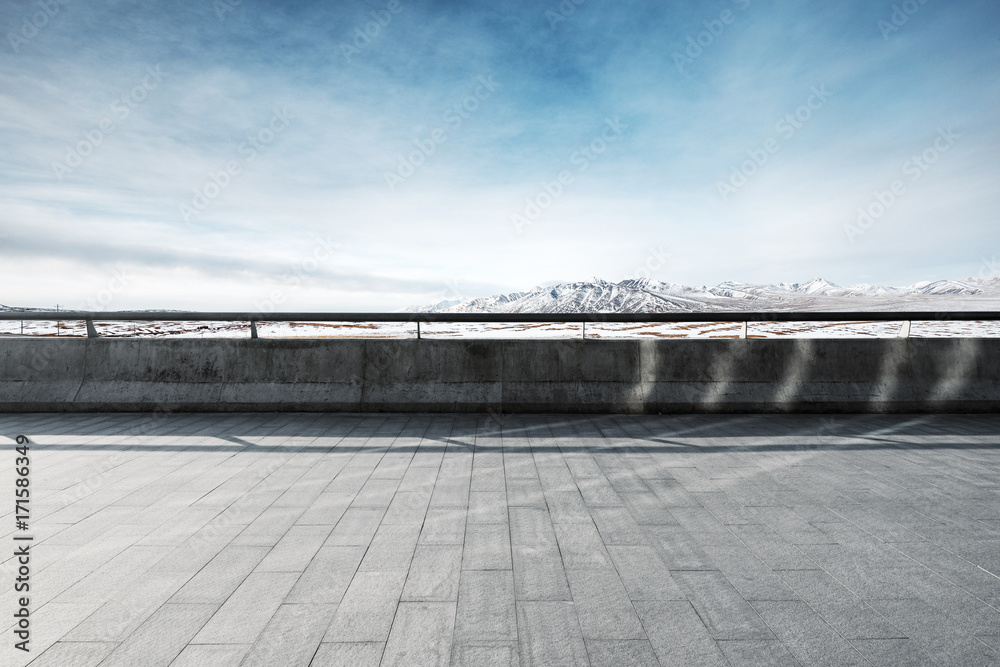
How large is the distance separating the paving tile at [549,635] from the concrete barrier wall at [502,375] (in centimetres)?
492

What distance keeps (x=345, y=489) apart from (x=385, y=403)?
3198mm

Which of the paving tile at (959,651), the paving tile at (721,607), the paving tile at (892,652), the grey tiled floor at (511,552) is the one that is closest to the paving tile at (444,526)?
the grey tiled floor at (511,552)

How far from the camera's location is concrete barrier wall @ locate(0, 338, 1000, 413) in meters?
7.57

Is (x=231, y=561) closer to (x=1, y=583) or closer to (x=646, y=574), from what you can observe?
(x=1, y=583)

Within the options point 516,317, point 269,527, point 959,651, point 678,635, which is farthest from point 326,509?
point 959,651

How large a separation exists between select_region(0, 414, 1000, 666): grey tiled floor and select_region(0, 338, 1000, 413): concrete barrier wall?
1661 mm

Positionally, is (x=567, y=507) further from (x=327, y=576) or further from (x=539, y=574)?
(x=327, y=576)

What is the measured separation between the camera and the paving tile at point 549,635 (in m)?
2.29

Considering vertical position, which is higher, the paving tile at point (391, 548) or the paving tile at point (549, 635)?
the paving tile at point (391, 548)

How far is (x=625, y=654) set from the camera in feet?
7.59

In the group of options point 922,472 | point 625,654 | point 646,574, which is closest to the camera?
point 625,654

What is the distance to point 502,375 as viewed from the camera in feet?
25.5

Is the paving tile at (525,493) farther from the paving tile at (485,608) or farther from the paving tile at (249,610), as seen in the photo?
the paving tile at (249,610)

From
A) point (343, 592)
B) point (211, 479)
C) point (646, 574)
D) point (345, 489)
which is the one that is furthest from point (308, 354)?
point (646, 574)
